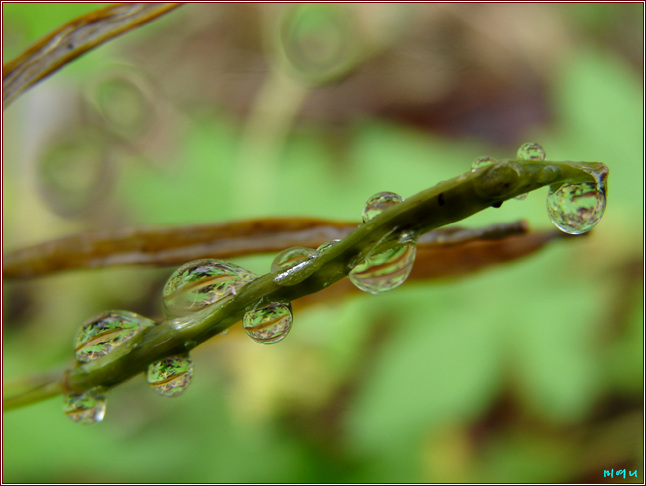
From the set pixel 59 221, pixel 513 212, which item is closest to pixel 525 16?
pixel 513 212

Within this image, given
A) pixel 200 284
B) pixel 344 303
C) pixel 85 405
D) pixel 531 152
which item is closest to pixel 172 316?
pixel 200 284

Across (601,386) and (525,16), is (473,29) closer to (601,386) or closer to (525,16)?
(525,16)

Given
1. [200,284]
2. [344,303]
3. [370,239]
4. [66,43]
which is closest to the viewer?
[370,239]

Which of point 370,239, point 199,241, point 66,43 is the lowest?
point 370,239

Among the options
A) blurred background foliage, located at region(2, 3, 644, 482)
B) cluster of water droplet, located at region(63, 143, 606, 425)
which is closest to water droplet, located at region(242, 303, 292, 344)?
cluster of water droplet, located at region(63, 143, 606, 425)

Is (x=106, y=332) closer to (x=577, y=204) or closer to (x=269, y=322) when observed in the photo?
(x=269, y=322)

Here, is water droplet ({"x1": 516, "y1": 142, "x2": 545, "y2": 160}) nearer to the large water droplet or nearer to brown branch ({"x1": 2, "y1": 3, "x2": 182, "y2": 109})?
the large water droplet

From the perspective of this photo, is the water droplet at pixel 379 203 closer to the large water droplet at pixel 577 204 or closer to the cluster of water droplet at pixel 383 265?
the cluster of water droplet at pixel 383 265

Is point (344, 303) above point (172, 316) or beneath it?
above
